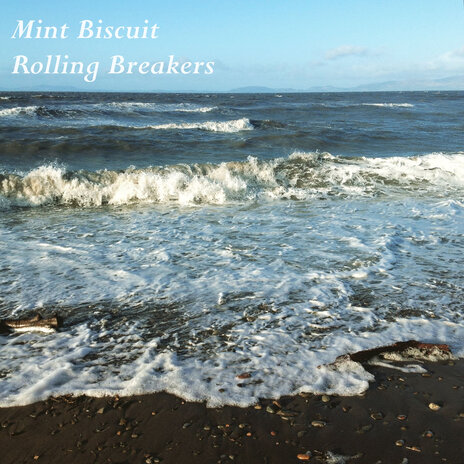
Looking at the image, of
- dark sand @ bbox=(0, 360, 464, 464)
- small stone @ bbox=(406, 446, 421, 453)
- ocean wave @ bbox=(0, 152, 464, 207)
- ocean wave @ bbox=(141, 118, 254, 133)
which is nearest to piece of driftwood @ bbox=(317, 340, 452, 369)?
dark sand @ bbox=(0, 360, 464, 464)

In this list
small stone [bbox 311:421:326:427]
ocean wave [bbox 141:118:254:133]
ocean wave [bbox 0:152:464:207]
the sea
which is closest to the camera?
small stone [bbox 311:421:326:427]

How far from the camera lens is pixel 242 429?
2631 mm

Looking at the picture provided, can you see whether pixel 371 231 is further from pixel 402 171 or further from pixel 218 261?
pixel 402 171

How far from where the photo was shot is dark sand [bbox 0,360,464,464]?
2.43 meters

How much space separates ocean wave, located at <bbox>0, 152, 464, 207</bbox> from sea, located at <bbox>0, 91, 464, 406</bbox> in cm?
5

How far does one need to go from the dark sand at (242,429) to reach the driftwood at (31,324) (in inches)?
40.4

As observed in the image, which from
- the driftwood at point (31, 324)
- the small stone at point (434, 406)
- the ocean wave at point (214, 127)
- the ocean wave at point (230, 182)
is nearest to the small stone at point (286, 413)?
the small stone at point (434, 406)

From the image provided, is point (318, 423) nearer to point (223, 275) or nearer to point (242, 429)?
point (242, 429)

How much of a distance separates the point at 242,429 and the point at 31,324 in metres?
2.10

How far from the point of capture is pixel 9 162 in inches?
528

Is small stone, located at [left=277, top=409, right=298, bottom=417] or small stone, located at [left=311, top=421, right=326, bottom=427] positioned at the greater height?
small stone, located at [left=311, top=421, right=326, bottom=427]

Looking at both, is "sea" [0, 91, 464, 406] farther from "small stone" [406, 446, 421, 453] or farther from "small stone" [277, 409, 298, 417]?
"small stone" [406, 446, 421, 453]

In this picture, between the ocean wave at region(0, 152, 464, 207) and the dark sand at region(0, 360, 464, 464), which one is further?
the ocean wave at region(0, 152, 464, 207)

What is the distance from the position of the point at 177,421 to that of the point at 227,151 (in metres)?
13.7
